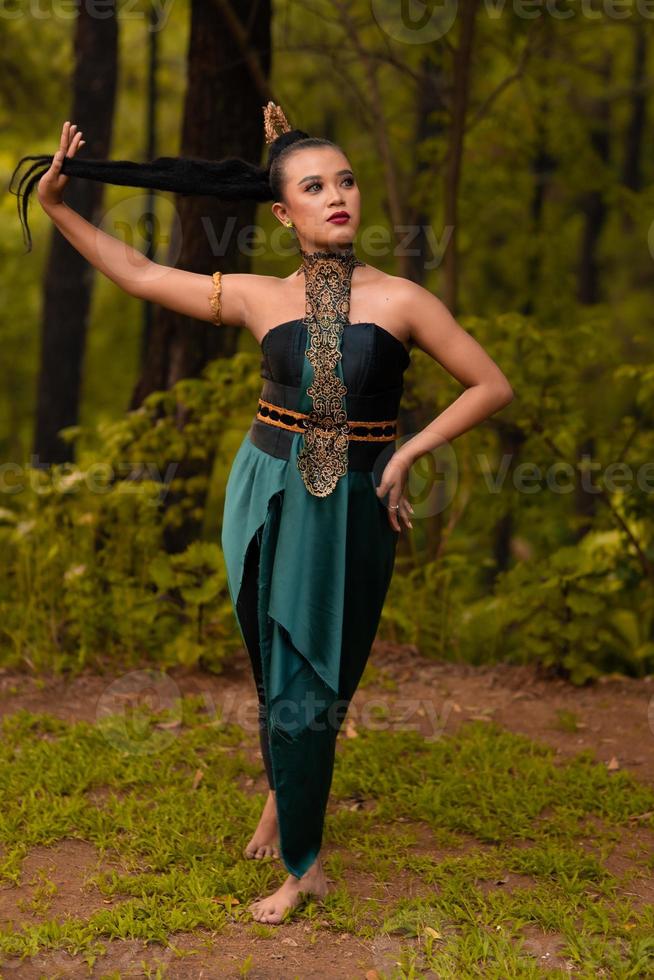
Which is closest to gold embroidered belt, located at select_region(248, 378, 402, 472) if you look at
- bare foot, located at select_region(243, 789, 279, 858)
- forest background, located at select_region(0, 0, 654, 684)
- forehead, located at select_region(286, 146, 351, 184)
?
forehead, located at select_region(286, 146, 351, 184)

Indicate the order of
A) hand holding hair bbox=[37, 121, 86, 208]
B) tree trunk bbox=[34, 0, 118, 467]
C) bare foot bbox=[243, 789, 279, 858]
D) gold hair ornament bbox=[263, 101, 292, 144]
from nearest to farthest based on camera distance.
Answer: hand holding hair bbox=[37, 121, 86, 208] → gold hair ornament bbox=[263, 101, 292, 144] → bare foot bbox=[243, 789, 279, 858] → tree trunk bbox=[34, 0, 118, 467]

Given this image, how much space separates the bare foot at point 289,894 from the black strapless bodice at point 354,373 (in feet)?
4.23

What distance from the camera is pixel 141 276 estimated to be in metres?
3.67

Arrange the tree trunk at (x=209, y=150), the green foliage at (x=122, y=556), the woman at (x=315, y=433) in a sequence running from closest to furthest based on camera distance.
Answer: the woman at (x=315, y=433)
the green foliage at (x=122, y=556)
the tree trunk at (x=209, y=150)

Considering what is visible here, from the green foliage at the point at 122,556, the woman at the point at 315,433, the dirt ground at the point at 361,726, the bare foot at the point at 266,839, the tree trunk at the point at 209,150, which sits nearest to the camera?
the dirt ground at the point at 361,726

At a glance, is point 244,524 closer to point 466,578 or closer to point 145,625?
point 145,625

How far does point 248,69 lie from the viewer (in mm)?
6477

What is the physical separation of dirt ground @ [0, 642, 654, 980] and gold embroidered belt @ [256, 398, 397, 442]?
1.48 m

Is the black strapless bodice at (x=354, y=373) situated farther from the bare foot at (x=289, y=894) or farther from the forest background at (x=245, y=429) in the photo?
the forest background at (x=245, y=429)

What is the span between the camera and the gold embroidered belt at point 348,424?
11.4 ft

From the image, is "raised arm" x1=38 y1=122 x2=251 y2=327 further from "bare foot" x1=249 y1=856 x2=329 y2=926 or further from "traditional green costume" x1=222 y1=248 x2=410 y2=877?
"bare foot" x1=249 y1=856 x2=329 y2=926

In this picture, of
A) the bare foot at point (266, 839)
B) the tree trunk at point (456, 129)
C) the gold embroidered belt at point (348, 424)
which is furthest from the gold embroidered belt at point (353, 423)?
the tree trunk at point (456, 129)

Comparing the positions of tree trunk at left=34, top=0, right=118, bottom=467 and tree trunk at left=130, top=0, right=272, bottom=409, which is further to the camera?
tree trunk at left=34, top=0, right=118, bottom=467

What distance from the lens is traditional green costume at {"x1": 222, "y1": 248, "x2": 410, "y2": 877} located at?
343 centimetres
